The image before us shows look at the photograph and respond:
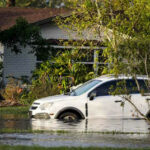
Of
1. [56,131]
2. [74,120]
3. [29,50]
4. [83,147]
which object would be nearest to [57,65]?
[29,50]

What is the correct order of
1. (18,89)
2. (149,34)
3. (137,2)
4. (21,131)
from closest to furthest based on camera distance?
(21,131)
(149,34)
(137,2)
(18,89)

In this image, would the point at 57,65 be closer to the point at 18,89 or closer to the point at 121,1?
the point at 18,89

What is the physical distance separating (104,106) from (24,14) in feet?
54.5

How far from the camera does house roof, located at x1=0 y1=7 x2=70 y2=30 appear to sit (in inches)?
1294

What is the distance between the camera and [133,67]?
15.8 m

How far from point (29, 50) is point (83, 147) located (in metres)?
20.7

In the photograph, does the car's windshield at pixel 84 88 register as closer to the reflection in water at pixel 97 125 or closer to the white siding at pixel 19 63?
the reflection in water at pixel 97 125

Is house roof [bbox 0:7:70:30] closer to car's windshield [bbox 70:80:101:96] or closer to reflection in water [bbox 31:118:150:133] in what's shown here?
car's windshield [bbox 70:80:101:96]

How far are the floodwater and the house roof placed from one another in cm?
1275


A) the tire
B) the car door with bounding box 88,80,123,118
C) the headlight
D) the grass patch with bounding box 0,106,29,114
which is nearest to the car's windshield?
the car door with bounding box 88,80,123,118

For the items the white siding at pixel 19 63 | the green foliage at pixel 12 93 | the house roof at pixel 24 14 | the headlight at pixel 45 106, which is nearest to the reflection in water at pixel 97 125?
the headlight at pixel 45 106

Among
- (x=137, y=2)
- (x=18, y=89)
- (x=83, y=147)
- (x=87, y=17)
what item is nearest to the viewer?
(x=83, y=147)

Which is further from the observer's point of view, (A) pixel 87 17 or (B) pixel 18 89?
(B) pixel 18 89

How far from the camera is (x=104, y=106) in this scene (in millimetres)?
19359
